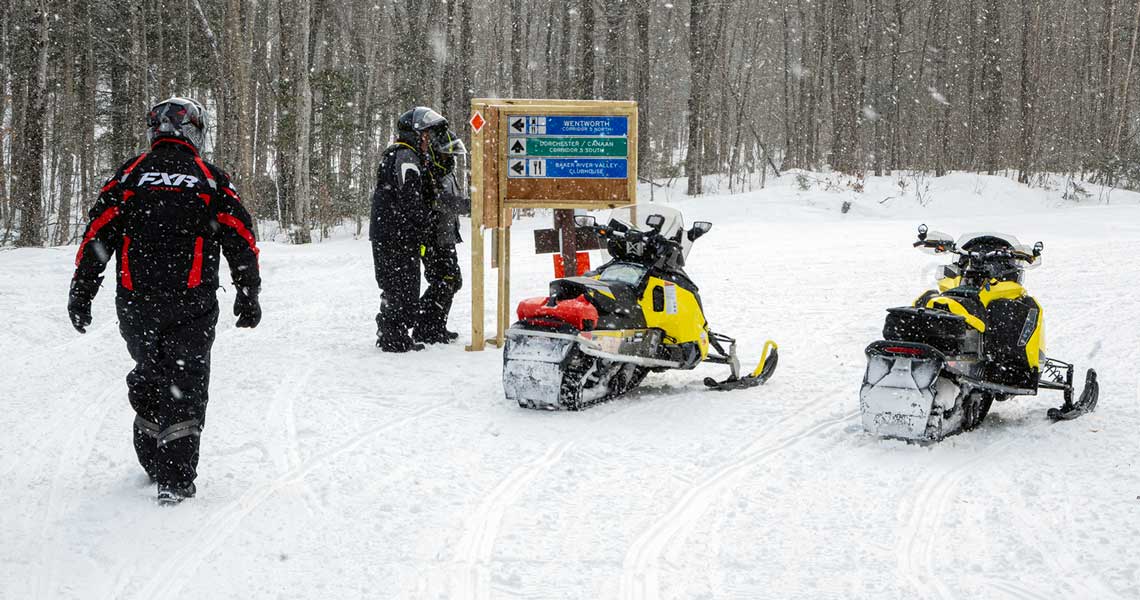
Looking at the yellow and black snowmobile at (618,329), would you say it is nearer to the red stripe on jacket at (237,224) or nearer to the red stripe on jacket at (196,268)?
the red stripe on jacket at (237,224)

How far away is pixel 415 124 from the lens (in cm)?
847

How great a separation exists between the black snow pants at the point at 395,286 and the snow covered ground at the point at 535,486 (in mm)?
303

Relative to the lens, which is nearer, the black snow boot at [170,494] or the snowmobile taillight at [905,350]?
the black snow boot at [170,494]

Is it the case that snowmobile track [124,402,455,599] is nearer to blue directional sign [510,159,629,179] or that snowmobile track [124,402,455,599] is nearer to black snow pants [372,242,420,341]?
black snow pants [372,242,420,341]

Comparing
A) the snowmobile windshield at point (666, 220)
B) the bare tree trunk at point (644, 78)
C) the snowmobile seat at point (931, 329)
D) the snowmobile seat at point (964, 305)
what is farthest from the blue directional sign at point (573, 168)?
the bare tree trunk at point (644, 78)

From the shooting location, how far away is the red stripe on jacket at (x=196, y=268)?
438cm

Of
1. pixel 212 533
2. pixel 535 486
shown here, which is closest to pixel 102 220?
pixel 212 533

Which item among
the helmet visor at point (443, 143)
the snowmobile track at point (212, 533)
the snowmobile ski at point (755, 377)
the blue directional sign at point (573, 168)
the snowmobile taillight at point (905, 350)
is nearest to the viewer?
the snowmobile track at point (212, 533)

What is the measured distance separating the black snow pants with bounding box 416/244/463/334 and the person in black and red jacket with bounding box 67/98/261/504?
435cm

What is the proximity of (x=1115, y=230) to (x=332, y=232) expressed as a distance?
16.6 meters

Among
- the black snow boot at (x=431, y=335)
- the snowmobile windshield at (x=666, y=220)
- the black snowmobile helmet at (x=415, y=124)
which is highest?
the black snowmobile helmet at (x=415, y=124)

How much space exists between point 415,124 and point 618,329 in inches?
119

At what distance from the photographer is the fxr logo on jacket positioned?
4312 millimetres

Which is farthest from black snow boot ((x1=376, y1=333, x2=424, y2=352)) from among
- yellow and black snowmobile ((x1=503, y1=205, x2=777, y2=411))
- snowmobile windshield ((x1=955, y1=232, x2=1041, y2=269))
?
snowmobile windshield ((x1=955, y1=232, x2=1041, y2=269))
